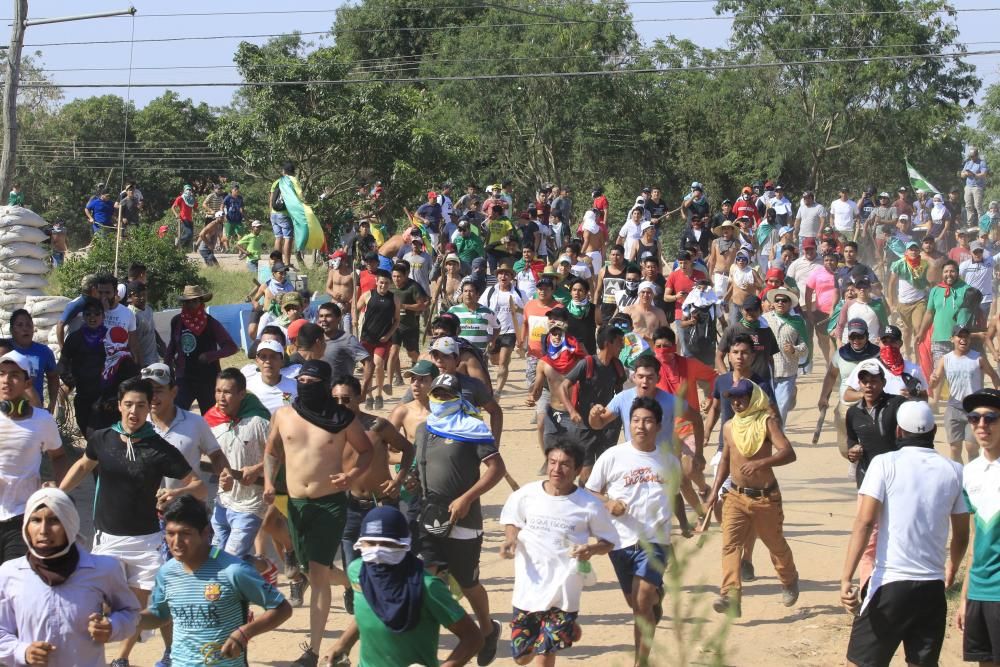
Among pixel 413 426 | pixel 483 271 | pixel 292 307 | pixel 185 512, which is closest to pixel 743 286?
pixel 483 271

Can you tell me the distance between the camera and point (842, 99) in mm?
36969

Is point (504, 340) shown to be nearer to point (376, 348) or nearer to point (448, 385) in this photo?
point (376, 348)

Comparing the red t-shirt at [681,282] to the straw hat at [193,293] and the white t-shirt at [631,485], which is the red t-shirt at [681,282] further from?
the white t-shirt at [631,485]

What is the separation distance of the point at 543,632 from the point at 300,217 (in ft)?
50.9

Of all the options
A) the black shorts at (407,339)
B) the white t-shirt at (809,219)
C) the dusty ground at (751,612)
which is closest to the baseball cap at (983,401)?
the dusty ground at (751,612)

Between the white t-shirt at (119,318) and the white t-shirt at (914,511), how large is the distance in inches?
287

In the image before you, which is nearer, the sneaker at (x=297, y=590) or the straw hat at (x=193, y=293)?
the sneaker at (x=297, y=590)

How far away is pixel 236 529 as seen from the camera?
27.5 ft

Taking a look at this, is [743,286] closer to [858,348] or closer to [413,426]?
[858,348]

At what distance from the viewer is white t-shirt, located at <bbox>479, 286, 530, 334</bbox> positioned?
50.6 ft

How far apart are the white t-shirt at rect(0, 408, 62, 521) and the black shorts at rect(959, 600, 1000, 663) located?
496 centimetres

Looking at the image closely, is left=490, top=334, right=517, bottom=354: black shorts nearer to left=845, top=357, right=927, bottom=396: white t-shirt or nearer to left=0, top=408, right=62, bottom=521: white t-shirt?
left=845, top=357, right=927, bottom=396: white t-shirt

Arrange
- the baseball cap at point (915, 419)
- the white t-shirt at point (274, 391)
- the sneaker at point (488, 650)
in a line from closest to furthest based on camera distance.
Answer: the baseball cap at point (915, 419) → the sneaker at point (488, 650) → the white t-shirt at point (274, 391)

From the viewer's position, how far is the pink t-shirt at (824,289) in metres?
17.0
